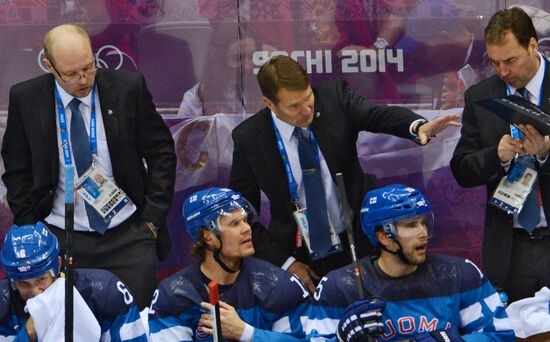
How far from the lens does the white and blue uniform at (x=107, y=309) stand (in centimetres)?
547

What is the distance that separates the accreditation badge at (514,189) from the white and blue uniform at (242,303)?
3.32 feet

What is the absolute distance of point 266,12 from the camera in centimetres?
686

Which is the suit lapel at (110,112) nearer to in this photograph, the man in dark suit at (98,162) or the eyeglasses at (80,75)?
the man in dark suit at (98,162)

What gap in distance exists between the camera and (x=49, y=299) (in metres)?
5.35

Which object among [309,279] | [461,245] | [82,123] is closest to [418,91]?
[461,245]

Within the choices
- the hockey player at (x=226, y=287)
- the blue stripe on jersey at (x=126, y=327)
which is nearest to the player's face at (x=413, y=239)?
the hockey player at (x=226, y=287)

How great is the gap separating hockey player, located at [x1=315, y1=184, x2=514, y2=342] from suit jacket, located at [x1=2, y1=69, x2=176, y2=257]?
1.07m

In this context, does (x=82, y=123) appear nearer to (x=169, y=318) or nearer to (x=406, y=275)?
(x=169, y=318)

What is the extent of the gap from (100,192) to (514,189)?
1854mm

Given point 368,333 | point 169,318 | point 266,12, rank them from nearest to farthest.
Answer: point 368,333 < point 169,318 < point 266,12

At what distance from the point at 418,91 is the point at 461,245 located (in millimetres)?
835

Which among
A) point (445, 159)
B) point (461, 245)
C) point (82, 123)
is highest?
point (82, 123)

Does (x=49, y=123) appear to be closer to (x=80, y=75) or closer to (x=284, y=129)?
(x=80, y=75)

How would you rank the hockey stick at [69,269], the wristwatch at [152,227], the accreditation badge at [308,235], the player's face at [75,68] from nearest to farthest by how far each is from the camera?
the hockey stick at [69,269] → the player's face at [75,68] → the accreditation badge at [308,235] → the wristwatch at [152,227]
